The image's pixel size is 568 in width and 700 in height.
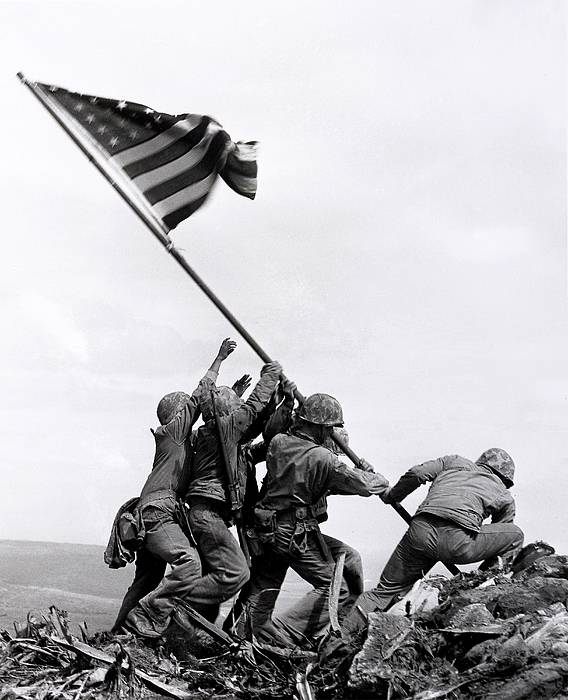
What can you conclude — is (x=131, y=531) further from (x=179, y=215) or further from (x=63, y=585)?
(x=63, y=585)

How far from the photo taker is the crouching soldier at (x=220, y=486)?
385 inches

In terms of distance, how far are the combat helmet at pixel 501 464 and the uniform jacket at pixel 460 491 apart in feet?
0.23

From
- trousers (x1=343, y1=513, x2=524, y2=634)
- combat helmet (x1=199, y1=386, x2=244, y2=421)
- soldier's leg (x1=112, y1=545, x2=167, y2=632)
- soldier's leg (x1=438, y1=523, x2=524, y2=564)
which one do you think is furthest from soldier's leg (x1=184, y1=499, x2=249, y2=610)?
soldier's leg (x1=438, y1=523, x2=524, y2=564)

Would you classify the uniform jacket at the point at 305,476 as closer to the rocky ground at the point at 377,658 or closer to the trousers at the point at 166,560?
the trousers at the point at 166,560

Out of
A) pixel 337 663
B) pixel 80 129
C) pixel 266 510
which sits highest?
pixel 80 129

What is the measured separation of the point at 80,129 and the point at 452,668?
258 inches

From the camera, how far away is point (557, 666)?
6855 millimetres

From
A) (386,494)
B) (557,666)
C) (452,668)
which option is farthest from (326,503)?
(557,666)

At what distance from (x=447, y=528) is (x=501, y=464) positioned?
4.08 feet

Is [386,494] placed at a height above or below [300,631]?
above

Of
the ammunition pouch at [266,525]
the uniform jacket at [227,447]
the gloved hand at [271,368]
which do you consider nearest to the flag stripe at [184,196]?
the gloved hand at [271,368]

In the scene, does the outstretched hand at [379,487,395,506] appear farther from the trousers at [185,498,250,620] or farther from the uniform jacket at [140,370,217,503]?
the uniform jacket at [140,370,217,503]

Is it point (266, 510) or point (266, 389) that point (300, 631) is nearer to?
point (266, 510)

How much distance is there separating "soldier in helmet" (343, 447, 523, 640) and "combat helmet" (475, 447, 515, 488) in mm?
163
